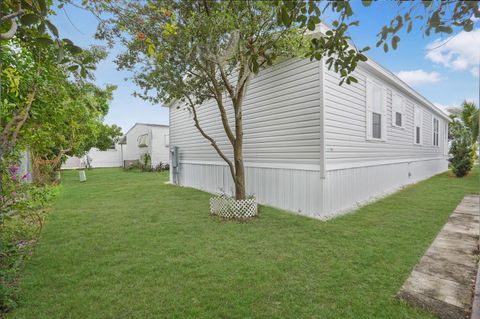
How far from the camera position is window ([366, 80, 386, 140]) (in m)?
7.37

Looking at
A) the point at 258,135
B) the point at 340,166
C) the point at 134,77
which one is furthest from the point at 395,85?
the point at 134,77

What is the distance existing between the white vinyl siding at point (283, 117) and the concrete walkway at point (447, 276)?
8.40 feet

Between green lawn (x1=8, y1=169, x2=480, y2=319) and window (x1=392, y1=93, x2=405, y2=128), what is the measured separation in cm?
389

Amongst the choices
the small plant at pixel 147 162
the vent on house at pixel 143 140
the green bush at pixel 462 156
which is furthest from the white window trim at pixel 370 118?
the vent on house at pixel 143 140

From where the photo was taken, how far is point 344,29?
148cm

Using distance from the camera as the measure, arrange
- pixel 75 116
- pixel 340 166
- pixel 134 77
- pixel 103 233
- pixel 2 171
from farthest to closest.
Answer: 1. pixel 340 166
2. pixel 134 77
3. pixel 103 233
4. pixel 75 116
5. pixel 2 171

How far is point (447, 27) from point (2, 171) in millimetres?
3791

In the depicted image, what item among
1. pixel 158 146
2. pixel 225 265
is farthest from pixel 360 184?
pixel 158 146

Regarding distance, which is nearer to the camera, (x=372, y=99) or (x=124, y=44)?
(x=124, y=44)

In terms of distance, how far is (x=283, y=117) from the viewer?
6.43m

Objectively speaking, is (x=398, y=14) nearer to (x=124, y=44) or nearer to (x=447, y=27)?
(x=447, y=27)

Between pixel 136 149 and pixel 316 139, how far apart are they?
2197 cm

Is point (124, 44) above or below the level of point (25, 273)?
above

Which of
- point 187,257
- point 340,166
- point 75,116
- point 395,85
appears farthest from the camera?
point 395,85
